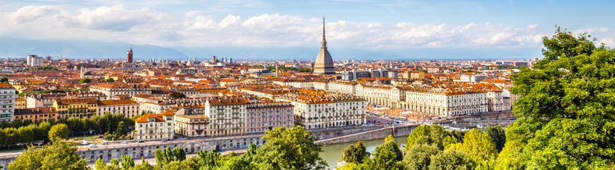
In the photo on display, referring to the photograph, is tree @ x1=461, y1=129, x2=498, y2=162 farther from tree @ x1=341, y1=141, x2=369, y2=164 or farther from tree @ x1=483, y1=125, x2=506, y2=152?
tree @ x1=483, y1=125, x2=506, y2=152

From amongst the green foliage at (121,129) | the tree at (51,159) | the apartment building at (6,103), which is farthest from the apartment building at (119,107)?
the tree at (51,159)

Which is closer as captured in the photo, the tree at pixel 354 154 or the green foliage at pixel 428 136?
the tree at pixel 354 154

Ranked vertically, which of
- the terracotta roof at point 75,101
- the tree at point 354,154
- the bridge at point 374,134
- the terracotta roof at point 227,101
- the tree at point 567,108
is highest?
the tree at point 567,108

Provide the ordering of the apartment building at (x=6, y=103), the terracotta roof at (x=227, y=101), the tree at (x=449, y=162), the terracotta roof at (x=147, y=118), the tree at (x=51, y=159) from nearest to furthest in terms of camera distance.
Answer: the tree at (x=51, y=159), the tree at (x=449, y=162), the terracotta roof at (x=147, y=118), the apartment building at (x=6, y=103), the terracotta roof at (x=227, y=101)

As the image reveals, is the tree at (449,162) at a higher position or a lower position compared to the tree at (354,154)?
higher

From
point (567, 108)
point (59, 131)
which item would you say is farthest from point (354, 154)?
point (59, 131)

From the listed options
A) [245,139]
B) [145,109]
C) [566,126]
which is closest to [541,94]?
[566,126]

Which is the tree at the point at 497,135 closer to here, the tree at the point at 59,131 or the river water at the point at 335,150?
the river water at the point at 335,150
